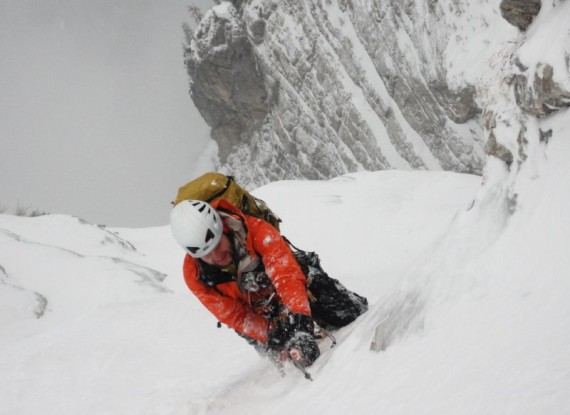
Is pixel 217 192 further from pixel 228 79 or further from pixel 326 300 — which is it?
pixel 228 79

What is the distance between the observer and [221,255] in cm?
492

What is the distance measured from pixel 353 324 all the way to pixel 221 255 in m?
1.90

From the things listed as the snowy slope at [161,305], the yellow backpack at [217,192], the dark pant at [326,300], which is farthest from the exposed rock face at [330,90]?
the yellow backpack at [217,192]

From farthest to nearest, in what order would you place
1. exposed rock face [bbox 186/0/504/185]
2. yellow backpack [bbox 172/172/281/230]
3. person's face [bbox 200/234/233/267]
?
exposed rock face [bbox 186/0/504/185]
yellow backpack [bbox 172/172/281/230]
person's face [bbox 200/234/233/267]

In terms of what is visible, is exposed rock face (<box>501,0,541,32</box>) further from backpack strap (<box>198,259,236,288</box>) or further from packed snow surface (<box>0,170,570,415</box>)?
backpack strap (<box>198,259,236,288</box>)

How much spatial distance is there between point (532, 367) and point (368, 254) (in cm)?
1011

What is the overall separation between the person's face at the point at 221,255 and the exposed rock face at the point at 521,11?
133 inches

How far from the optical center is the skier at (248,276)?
4637 millimetres

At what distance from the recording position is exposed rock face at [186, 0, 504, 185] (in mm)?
32219

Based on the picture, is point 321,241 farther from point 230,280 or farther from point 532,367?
point 532,367

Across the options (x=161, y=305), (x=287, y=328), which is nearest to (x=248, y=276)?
(x=287, y=328)

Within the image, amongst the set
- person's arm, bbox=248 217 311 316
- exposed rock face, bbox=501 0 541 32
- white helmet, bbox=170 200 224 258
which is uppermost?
exposed rock face, bbox=501 0 541 32

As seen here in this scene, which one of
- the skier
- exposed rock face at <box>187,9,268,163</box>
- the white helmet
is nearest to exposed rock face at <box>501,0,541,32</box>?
the skier

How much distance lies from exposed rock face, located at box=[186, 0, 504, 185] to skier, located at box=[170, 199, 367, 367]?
75.0ft
